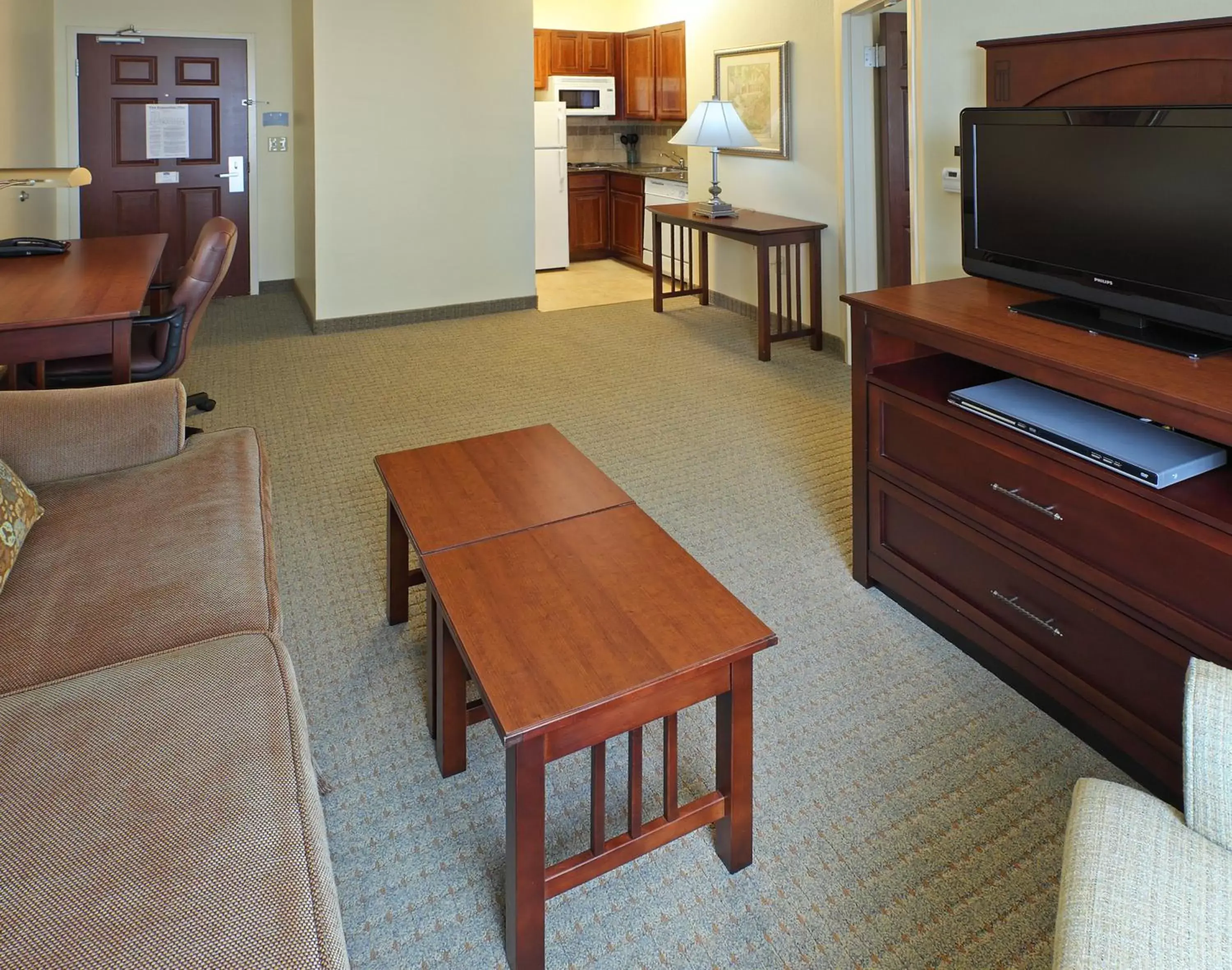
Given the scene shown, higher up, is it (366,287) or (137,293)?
(366,287)

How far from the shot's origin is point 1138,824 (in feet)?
3.47

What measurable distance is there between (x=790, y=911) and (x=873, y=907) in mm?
141

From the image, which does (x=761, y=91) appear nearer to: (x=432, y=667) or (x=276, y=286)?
(x=276, y=286)

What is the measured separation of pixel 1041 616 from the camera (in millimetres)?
1877

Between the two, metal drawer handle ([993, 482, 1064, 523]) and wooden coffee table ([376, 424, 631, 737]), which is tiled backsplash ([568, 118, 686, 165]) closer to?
wooden coffee table ([376, 424, 631, 737])

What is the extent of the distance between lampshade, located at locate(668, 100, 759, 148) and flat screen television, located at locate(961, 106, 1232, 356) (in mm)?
2722

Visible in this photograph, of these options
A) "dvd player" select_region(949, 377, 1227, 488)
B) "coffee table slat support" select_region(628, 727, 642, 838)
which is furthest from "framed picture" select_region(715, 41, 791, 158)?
"coffee table slat support" select_region(628, 727, 642, 838)

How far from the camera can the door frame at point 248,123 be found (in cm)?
602

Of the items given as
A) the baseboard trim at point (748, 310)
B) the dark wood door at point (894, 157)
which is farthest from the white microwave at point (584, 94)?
the dark wood door at point (894, 157)

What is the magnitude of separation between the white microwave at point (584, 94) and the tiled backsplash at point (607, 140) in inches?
17.0

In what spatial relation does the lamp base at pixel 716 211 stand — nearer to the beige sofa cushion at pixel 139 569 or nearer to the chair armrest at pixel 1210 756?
the beige sofa cushion at pixel 139 569

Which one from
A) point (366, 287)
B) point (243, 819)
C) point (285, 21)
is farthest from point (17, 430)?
point (285, 21)

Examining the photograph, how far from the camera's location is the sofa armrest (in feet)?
6.58

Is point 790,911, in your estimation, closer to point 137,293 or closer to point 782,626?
point 782,626
